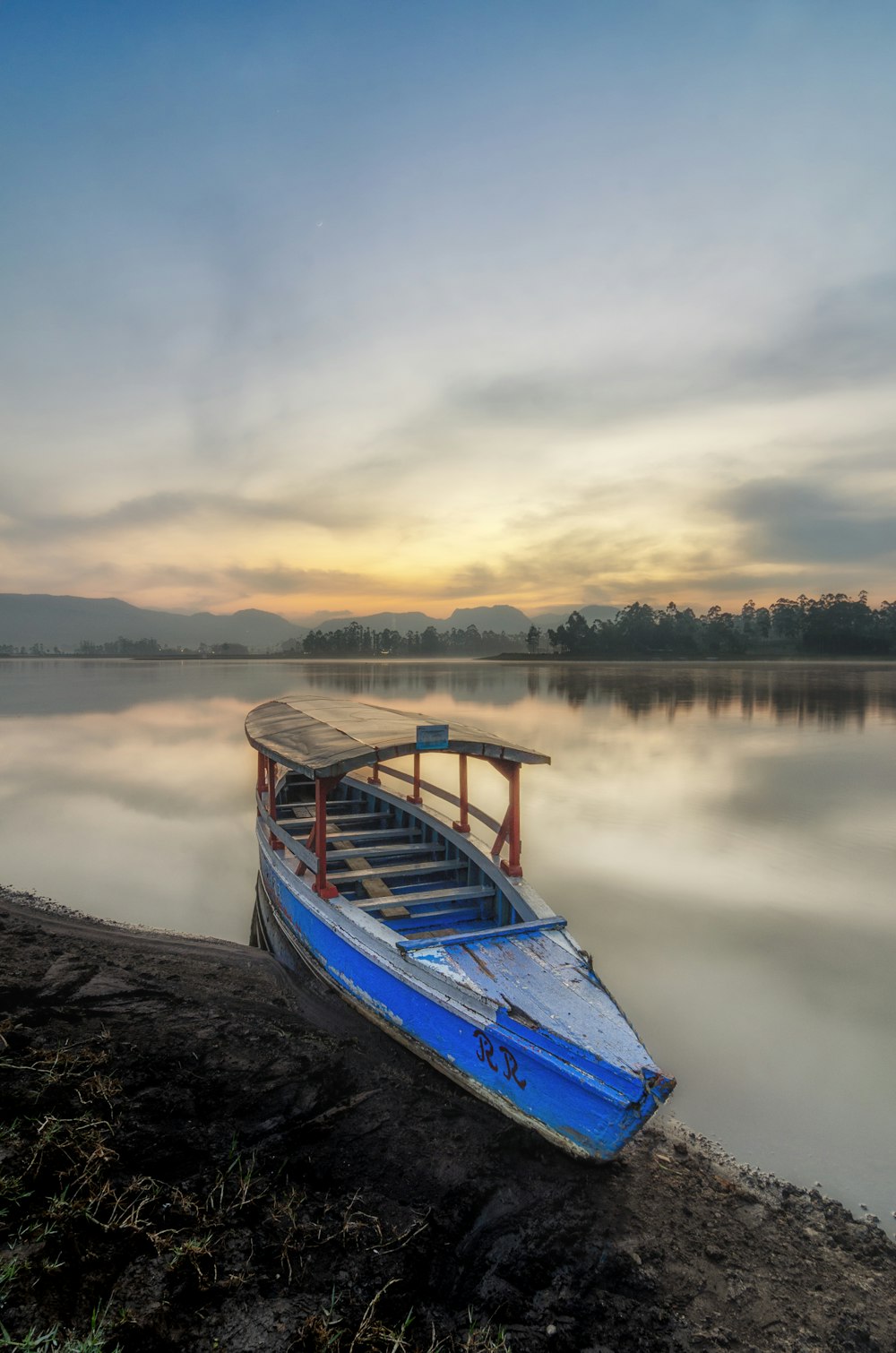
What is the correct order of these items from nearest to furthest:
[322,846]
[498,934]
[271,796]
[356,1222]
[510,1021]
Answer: [356,1222]
[510,1021]
[498,934]
[322,846]
[271,796]

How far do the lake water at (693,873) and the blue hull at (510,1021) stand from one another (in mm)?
1502

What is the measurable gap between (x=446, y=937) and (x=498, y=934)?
0.53 meters

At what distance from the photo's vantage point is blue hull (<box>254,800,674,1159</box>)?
13.4 ft

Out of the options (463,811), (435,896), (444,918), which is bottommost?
(444,918)

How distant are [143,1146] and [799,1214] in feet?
14.0

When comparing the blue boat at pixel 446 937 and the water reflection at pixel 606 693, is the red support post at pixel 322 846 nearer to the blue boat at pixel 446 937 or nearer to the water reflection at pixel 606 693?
the blue boat at pixel 446 937

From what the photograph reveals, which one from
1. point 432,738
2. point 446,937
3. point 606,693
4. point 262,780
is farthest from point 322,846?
point 606,693

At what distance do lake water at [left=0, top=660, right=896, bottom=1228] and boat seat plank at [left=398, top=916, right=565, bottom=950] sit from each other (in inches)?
61.7

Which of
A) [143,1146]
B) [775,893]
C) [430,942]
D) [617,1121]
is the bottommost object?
[775,893]

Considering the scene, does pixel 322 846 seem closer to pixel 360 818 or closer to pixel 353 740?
pixel 353 740

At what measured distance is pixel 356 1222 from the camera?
3.89 metres

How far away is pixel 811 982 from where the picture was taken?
301 inches

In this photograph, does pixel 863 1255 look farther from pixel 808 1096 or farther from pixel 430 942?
pixel 430 942

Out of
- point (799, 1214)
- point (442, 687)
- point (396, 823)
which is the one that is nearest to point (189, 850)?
point (396, 823)
